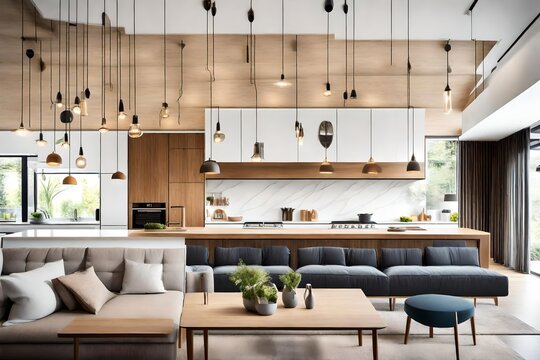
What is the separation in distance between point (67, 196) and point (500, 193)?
808 centimetres

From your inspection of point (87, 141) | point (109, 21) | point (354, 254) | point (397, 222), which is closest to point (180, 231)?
point (354, 254)

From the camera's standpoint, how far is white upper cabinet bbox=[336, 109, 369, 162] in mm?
8727

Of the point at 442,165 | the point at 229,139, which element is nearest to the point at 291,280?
the point at 229,139

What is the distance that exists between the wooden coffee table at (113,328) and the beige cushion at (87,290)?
1.13 feet

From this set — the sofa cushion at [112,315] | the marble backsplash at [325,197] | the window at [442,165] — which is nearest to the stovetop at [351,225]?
the marble backsplash at [325,197]

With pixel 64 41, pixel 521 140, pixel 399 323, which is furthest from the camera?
pixel 521 140

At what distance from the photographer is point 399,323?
5.16m

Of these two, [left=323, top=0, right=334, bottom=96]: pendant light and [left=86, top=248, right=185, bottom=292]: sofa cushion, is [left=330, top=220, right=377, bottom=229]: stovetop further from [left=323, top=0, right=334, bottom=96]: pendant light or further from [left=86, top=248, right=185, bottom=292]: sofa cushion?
[left=86, top=248, right=185, bottom=292]: sofa cushion

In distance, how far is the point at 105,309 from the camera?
417cm

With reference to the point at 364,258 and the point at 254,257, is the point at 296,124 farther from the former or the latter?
the point at 364,258

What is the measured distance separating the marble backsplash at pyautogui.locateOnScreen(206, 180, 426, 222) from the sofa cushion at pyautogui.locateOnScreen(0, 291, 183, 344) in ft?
15.4

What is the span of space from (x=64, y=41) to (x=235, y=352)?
5.13 metres

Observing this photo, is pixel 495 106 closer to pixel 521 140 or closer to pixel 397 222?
pixel 521 140

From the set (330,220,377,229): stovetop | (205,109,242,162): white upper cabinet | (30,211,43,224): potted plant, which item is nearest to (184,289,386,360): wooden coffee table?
(330,220,377,229): stovetop
